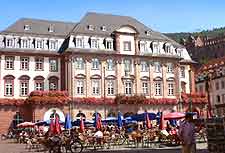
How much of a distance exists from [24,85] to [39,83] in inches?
79.4

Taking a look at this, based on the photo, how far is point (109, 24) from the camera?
6400 centimetres

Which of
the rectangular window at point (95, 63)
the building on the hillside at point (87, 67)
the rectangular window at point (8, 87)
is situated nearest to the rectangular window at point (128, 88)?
the building on the hillside at point (87, 67)

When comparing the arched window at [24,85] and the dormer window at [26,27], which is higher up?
the dormer window at [26,27]

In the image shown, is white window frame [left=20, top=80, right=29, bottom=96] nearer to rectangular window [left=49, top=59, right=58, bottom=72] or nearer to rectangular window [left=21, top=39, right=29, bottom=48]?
rectangular window [left=49, top=59, right=58, bottom=72]

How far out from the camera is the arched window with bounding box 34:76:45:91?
57.0m

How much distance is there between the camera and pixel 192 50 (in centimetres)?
→ 15100

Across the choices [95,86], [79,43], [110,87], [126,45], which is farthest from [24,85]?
[126,45]

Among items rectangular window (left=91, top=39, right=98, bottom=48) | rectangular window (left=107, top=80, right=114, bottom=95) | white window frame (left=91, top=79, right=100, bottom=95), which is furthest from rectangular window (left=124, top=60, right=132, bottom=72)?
rectangular window (left=91, top=39, right=98, bottom=48)

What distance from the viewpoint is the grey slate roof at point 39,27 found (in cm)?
5866

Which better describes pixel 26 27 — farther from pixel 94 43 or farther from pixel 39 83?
pixel 94 43

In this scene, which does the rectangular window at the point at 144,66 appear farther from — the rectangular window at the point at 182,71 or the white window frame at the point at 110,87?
the rectangular window at the point at 182,71

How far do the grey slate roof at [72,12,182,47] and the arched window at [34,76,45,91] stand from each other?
793 centimetres

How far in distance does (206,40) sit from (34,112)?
111353 millimetres

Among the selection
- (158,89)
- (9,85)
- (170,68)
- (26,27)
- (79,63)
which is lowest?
(158,89)
